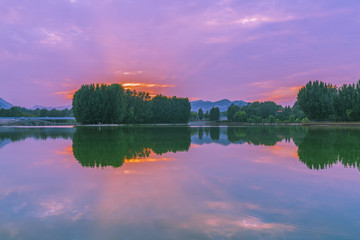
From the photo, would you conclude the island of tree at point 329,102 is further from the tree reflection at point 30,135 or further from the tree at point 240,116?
the tree reflection at point 30,135

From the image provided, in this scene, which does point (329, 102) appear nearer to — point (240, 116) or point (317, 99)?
point (317, 99)

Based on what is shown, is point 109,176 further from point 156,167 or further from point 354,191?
point 354,191

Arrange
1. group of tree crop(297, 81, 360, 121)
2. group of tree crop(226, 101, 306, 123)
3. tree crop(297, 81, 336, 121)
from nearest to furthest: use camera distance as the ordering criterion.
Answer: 1. group of tree crop(297, 81, 360, 121)
2. tree crop(297, 81, 336, 121)
3. group of tree crop(226, 101, 306, 123)

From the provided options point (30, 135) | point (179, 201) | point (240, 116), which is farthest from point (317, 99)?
point (179, 201)

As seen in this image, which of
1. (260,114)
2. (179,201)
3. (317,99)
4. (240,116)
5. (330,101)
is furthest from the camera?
(260,114)

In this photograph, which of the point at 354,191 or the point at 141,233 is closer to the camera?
the point at 141,233

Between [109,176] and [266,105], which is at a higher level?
[266,105]

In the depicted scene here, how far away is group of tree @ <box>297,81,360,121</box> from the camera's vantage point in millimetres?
62188

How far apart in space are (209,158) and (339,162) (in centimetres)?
525

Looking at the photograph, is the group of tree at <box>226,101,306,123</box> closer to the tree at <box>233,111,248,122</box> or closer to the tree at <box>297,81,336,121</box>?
the tree at <box>233,111,248,122</box>

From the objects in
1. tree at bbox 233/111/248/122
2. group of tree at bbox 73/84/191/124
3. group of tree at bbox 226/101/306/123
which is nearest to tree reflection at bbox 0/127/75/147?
group of tree at bbox 73/84/191/124

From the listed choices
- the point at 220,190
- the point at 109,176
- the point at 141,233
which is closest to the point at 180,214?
the point at 141,233

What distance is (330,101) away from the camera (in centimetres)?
6825

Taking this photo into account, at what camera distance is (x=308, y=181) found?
25.5ft
